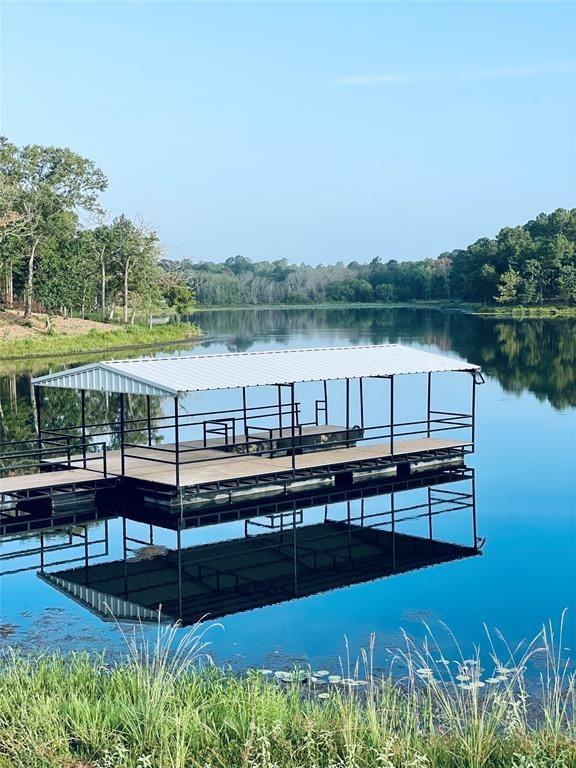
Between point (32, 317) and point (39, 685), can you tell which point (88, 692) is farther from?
point (32, 317)

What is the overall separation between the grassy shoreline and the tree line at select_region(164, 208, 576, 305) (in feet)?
60.7

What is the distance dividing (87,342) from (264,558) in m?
44.4

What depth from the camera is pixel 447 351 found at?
57.5m

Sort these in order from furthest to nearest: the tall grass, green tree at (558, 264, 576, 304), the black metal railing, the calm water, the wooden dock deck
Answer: green tree at (558, 264, 576, 304)
the black metal railing
the wooden dock deck
the calm water
the tall grass

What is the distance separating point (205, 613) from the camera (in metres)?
14.1

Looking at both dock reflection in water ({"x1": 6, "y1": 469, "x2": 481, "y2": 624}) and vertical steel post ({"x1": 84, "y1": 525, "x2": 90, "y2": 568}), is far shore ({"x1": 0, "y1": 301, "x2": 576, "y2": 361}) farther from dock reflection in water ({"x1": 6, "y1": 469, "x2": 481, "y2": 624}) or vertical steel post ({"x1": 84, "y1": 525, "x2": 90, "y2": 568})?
dock reflection in water ({"x1": 6, "y1": 469, "x2": 481, "y2": 624})

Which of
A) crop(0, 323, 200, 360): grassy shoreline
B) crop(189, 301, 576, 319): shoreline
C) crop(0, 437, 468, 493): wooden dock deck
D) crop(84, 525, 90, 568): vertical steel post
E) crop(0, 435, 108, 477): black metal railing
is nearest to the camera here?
crop(84, 525, 90, 568): vertical steel post

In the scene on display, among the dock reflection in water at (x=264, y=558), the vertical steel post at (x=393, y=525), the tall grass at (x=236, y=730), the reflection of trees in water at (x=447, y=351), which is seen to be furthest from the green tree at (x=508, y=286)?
the tall grass at (x=236, y=730)

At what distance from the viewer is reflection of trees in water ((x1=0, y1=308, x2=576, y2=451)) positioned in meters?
34.9

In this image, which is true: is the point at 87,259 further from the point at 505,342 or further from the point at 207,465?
the point at 207,465

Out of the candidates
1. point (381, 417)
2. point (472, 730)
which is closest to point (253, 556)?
point (472, 730)

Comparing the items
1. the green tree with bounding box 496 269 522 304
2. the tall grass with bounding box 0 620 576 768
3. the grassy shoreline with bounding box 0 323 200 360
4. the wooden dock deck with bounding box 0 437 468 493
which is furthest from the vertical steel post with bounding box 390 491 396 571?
the green tree with bounding box 496 269 522 304

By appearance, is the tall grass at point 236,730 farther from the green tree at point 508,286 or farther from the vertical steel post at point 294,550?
the green tree at point 508,286

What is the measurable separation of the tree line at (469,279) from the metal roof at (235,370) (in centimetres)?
6162
